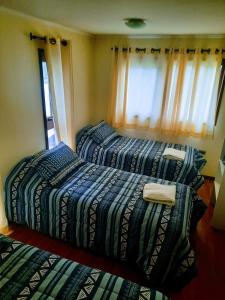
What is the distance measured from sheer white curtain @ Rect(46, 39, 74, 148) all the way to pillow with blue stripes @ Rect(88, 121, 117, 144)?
1.17ft

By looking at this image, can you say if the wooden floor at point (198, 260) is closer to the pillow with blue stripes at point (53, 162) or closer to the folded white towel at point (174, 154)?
the pillow with blue stripes at point (53, 162)

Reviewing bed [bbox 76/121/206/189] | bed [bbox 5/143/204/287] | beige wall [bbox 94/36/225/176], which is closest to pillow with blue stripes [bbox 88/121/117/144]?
bed [bbox 76/121/206/189]

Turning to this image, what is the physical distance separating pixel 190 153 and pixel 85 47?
237 centimetres

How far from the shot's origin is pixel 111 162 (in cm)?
312

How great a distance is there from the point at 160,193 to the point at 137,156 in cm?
106

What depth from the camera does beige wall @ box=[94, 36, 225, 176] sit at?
318 centimetres

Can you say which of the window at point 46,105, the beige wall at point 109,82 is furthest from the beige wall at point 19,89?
the beige wall at point 109,82

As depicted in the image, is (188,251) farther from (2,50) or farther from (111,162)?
(2,50)

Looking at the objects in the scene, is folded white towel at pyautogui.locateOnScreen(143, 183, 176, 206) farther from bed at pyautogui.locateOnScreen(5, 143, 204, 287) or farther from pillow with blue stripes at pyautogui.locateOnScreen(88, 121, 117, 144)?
pillow with blue stripes at pyautogui.locateOnScreen(88, 121, 117, 144)

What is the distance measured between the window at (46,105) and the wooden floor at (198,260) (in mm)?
1183

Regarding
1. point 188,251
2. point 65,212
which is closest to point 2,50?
point 65,212

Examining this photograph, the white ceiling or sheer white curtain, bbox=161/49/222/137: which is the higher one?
the white ceiling

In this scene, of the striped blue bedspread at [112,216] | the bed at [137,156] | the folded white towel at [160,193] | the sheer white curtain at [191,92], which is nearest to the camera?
the striped blue bedspread at [112,216]

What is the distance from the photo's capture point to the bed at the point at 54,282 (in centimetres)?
117
